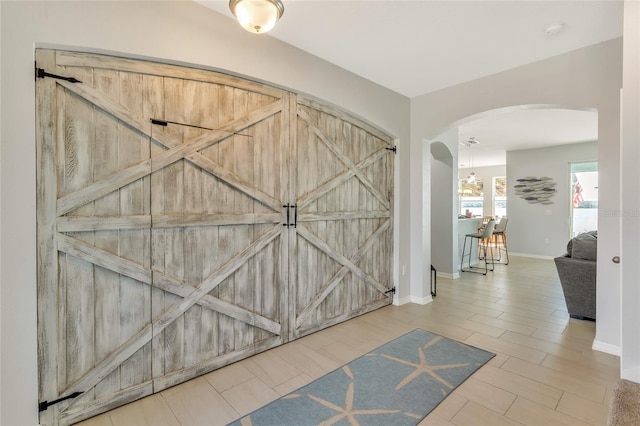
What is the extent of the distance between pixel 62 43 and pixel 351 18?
1.91 meters

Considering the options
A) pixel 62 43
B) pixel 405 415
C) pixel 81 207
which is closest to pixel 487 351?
pixel 405 415

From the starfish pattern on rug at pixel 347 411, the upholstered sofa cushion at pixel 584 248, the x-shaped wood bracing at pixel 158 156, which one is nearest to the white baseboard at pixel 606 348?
the upholstered sofa cushion at pixel 584 248

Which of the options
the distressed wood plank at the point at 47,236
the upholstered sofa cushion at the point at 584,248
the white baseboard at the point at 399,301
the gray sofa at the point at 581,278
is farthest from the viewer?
the white baseboard at the point at 399,301

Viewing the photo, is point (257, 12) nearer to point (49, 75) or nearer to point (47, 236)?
point (49, 75)

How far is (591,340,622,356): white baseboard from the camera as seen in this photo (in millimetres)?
2513

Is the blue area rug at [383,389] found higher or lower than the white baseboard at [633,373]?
lower

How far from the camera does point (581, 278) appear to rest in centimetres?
329

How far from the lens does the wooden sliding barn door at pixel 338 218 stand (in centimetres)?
282

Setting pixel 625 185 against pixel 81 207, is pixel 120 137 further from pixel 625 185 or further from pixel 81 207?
pixel 625 185

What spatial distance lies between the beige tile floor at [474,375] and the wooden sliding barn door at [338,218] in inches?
10.8

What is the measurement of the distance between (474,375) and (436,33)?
9.12 ft

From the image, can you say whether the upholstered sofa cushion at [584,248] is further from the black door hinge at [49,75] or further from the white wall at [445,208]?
the black door hinge at [49,75]

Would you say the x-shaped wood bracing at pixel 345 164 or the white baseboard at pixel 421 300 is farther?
the white baseboard at pixel 421 300

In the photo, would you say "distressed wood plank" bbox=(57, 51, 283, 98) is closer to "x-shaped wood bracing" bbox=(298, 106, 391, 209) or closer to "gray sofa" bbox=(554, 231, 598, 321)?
"x-shaped wood bracing" bbox=(298, 106, 391, 209)
